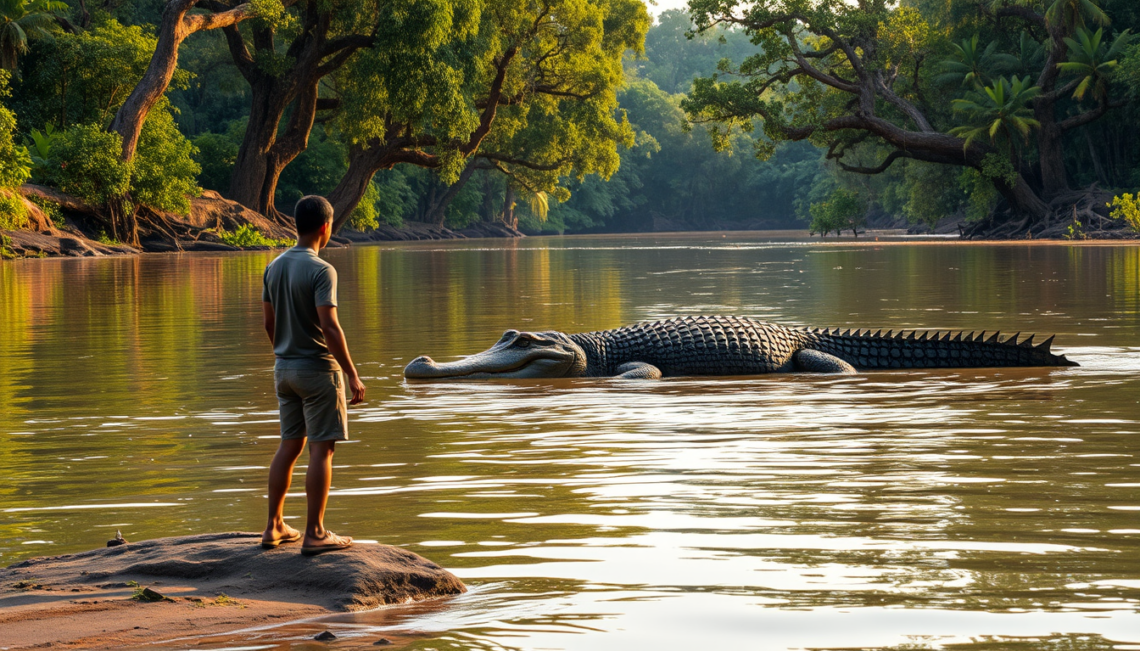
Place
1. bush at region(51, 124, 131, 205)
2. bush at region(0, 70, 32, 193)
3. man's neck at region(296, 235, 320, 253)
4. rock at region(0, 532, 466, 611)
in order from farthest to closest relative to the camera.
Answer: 1. bush at region(51, 124, 131, 205)
2. bush at region(0, 70, 32, 193)
3. man's neck at region(296, 235, 320, 253)
4. rock at region(0, 532, 466, 611)

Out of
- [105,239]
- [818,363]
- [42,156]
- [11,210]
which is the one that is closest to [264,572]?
[818,363]

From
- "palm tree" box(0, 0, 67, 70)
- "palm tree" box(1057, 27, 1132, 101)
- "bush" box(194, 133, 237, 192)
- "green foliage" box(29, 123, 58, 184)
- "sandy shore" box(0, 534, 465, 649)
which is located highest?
"palm tree" box(0, 0, 67, 70)

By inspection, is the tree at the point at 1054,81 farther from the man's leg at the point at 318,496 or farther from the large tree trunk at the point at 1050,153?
the man's leg at the point at 318,496

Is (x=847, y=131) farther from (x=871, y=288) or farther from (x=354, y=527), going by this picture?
(x=354, y=527)

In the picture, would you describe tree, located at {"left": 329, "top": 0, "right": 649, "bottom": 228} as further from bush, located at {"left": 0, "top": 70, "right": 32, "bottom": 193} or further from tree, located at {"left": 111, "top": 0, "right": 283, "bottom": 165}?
bush, located at {"left": 0, "top": 70, "right": 32, "bottom": 193}

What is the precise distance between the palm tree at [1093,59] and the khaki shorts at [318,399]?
43153mm

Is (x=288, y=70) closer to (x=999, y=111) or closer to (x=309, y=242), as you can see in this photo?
(x=999, y=111)

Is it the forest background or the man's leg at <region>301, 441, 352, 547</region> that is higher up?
the forest background

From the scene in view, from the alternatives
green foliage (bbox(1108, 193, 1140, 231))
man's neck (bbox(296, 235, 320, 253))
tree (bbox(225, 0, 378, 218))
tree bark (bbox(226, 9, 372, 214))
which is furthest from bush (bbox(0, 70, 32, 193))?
green foliage (bbox(1108, 193, 1140, 231))

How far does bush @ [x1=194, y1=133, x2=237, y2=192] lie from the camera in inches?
2297

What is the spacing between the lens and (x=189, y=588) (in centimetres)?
445

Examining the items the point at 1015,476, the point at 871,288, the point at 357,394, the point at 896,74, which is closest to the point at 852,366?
the point at 1015,476

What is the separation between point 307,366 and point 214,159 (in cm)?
5616

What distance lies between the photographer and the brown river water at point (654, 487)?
422 centimetres
